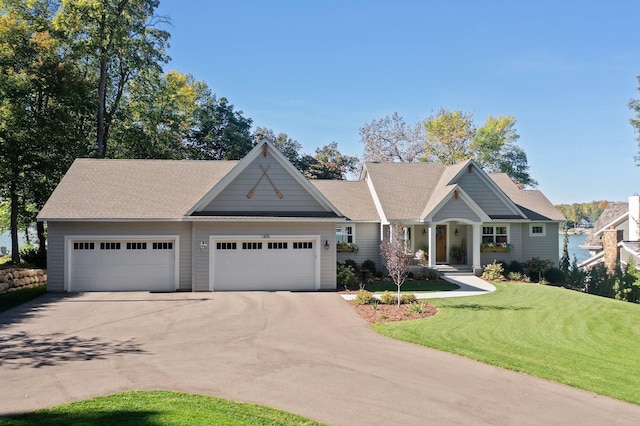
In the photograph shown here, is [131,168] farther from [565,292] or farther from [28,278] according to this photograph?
[565,292]

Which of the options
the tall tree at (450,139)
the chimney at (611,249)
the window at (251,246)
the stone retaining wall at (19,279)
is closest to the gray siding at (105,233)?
the stone retaining wall at (19,279)

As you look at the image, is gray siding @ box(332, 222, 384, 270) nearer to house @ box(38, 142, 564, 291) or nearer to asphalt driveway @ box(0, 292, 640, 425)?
house @ box(38, 142, 564, 291)

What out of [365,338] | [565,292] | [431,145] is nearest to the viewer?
[365,338]

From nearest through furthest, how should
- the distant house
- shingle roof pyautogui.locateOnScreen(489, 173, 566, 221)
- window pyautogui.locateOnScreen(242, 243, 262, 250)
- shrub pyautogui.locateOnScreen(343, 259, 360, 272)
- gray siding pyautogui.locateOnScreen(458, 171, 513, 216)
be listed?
window pyautogui.locateOnScreen(242, 243, 262, 250), shrub pyautogui.locateOnScreen(343, 259, 360, 272), gray siding pyautogui.locateOnScreen(458, 171, 513, 216), shingle roof pyautogui.locateOnScreen(489, 173, 566, 221), the distant house

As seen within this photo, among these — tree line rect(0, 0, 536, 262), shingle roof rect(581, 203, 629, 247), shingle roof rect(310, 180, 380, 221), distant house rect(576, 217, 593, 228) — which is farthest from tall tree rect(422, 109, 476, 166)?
distant house rect(576, 217, 593, 228)

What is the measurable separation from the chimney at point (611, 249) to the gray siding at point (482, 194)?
8533mm

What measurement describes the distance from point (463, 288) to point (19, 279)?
1910cm

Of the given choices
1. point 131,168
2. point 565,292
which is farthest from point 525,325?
point 131,168

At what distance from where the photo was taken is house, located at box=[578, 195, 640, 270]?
87.0 feet

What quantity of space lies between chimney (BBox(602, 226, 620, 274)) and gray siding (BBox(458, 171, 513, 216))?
28.0ft

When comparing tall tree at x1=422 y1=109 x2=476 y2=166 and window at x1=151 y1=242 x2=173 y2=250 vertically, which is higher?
tall tree at x1=422 y1=109 x2=476 y2=166

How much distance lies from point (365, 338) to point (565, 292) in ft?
40.5

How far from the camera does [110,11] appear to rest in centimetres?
2983

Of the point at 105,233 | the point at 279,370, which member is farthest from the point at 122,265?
the point at 279,370
